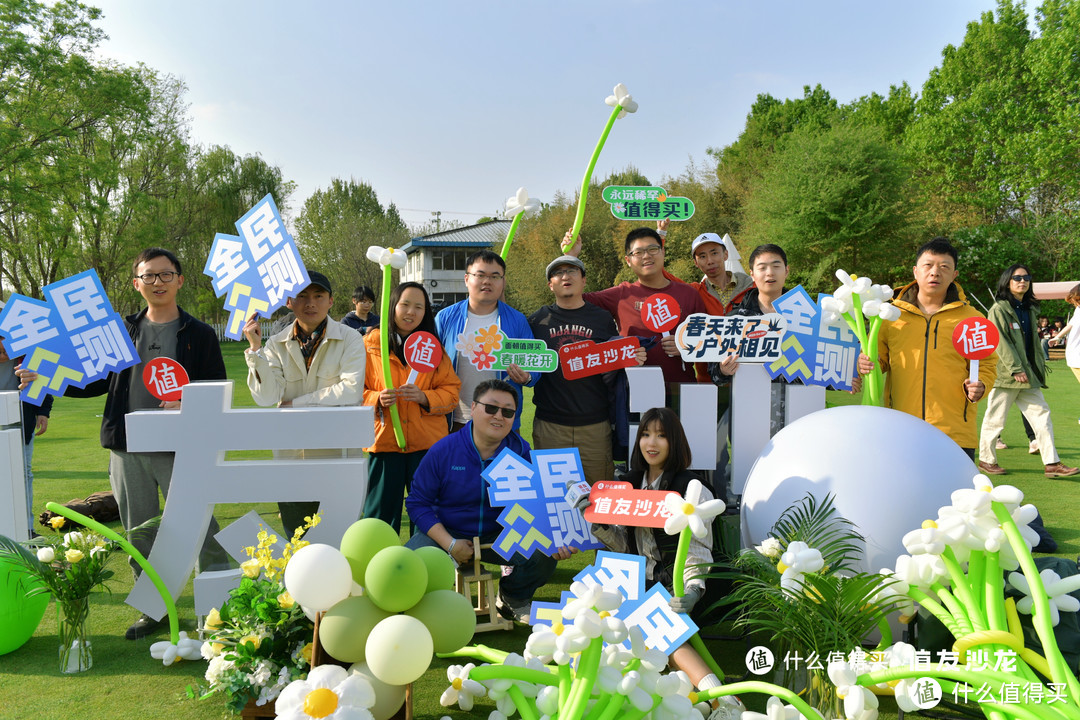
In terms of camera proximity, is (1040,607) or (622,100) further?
(622,100)

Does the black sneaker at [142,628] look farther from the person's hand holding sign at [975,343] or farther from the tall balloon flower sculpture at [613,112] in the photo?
the person's hand holding sign at [975,343]

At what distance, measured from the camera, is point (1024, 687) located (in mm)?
2023

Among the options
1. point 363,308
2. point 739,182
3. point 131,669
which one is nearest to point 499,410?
point 131,669

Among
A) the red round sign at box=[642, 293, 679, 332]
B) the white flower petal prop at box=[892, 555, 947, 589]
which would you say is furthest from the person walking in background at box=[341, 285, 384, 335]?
the white flower petal prop at box=[892, 555, 947, 589]

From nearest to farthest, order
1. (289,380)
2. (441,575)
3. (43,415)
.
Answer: (441,575)
(289,380)
(43,415)

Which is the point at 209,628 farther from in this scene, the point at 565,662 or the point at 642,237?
the point at 642,237

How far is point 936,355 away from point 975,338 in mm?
257

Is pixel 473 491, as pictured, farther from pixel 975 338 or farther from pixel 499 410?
pixel 975 338

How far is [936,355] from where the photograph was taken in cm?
441

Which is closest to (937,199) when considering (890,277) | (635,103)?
(890,277)

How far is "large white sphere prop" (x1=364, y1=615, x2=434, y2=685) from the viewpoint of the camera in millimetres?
2557

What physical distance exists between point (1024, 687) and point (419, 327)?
3.90 metres

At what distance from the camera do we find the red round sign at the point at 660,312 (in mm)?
4855

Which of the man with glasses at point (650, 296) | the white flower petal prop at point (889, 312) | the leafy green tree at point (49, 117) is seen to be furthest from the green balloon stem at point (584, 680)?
the leafy green tree at point (49, 117)
